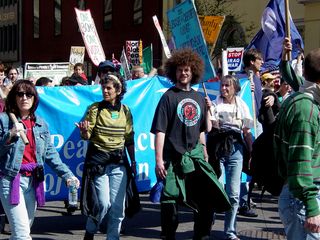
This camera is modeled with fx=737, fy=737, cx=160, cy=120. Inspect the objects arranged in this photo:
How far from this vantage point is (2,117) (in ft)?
18.4

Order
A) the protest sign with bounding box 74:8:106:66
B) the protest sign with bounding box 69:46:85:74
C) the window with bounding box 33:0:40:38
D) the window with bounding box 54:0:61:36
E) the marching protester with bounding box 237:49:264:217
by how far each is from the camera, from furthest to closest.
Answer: the window with bounding box 33:0:40:38 < the window with bounding box 54:0:61:36 < the protest sign with bounding box 69:46:85:74 < the protest sign with bounding box 74:8:106:66 < the marching protester with bounding box 237:49:264:217

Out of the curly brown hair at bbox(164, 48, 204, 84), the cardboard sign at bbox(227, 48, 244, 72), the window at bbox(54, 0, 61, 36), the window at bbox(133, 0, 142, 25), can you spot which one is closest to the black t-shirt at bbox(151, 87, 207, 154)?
the curly brown hair at bbox(164, 48, 204, 84)

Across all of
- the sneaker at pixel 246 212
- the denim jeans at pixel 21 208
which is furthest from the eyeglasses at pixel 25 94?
the sneaker at pixel 246 212

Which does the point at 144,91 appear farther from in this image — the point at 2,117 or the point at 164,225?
the point at 2,117

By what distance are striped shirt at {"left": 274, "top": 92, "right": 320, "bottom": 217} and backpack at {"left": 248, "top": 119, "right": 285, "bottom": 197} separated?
14.3 inches

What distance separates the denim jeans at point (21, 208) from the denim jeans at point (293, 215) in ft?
6.73

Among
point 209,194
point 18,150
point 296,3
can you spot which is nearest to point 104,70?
point 209,194

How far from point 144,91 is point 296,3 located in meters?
18.3

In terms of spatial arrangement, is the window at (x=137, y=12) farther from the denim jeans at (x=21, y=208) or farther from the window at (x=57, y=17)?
the denim jeans at (x=21, y=208)

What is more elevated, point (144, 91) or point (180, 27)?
point (180, 27)

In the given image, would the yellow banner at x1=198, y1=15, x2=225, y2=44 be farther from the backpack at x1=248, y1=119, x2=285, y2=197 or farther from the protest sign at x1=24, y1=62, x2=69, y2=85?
the backpack at x1=248, y1=119, x2=285, y2=197

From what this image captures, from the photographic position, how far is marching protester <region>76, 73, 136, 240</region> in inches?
267

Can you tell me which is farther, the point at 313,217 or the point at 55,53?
the point at 55,53

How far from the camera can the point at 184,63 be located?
6668mm
